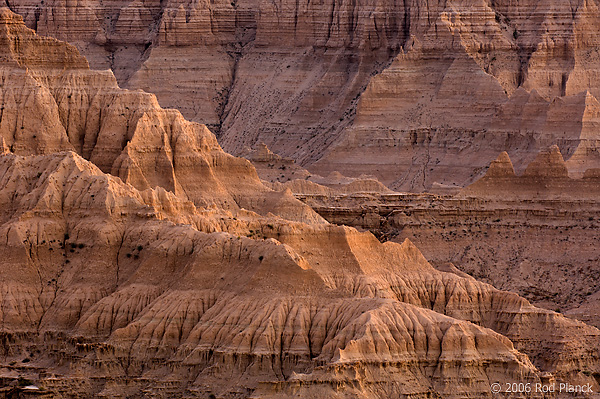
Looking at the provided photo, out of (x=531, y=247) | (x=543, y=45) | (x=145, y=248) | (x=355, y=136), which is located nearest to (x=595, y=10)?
(x=543, y=45)

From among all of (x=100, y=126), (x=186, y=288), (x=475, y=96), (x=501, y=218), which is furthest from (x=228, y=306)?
(x=475, y=96)

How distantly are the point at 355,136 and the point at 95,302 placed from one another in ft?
189

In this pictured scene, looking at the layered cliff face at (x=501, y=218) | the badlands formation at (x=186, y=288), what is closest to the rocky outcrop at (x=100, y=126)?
the badlands formation at (x=186, y=288)

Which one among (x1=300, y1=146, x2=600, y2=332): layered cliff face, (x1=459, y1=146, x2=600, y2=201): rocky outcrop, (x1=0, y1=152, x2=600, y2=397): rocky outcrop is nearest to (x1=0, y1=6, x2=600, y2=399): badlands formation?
(x1=0, y1=152, x2=600, y2=397): rocky outcrop

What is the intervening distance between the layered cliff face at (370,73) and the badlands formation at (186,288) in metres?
30.7

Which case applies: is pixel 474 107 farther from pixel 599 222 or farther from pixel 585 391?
pixel 585 391

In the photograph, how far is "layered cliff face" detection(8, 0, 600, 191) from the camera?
16788 cm

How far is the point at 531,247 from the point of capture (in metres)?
152

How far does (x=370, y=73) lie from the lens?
184m

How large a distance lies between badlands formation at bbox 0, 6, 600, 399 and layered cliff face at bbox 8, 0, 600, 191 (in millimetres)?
30742

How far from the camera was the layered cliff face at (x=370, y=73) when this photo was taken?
551 ft

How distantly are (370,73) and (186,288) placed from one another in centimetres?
7028

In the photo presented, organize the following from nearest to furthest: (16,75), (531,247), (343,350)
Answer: (343,350) → (16,75) → (531,247)

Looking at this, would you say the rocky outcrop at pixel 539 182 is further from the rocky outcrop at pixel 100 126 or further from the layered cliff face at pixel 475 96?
the rocky outcrop at pixel 100 126
